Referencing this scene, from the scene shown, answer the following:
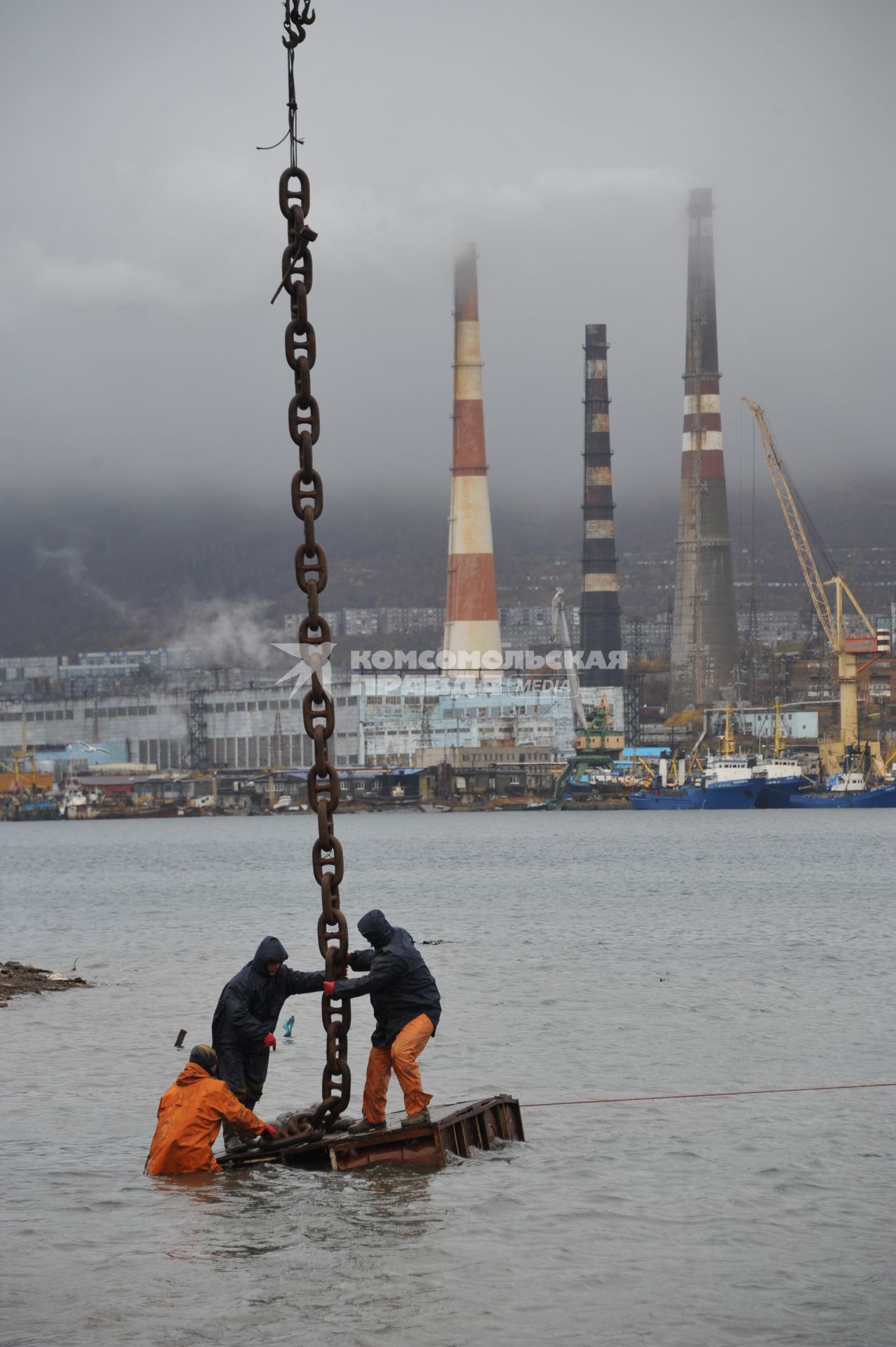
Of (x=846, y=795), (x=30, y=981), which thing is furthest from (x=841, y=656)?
(x=30, y=981)

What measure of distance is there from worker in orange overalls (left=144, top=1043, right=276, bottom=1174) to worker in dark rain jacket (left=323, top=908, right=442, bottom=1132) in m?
0.77

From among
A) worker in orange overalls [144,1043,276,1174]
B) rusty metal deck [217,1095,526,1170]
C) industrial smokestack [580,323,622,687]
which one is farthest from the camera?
industrial smokestack [580,323,622,687]

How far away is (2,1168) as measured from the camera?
36.9ft

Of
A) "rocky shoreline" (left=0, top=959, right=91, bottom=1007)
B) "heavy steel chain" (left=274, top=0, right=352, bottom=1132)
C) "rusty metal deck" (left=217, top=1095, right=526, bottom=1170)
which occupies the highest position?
"heavy steel chain" (left=274, top=0, right=352, bottom=1132)

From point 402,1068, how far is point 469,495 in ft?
265

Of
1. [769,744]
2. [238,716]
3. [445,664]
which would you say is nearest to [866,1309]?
[445,664]

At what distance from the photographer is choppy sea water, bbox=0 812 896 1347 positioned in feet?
26.0

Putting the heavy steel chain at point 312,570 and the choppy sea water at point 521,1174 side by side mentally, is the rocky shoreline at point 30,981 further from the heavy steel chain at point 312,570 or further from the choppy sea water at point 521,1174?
the heavy steel chain at point 312,570

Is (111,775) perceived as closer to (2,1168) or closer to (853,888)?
(853,888)

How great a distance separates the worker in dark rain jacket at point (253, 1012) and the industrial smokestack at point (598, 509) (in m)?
94.8

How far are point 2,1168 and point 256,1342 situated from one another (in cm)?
432

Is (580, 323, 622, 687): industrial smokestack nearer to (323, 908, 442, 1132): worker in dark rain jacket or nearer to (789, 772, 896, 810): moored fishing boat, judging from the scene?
(789, 772, 896, 810): moored fishing boat

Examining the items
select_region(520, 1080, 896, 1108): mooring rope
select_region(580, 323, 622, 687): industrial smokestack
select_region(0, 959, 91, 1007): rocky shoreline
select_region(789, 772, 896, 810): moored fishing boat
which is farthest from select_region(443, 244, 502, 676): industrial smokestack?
select_region(520, 1080, 896, 1108): mooring rope

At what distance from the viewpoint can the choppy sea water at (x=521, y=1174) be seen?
7938 millimetres
